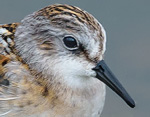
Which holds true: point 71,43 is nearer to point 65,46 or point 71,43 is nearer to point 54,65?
A: point 65,46

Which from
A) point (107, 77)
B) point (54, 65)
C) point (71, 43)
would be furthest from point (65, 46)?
point (107, 77)

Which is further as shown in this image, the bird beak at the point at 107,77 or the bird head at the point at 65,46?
the bird beak at the point at 107,77

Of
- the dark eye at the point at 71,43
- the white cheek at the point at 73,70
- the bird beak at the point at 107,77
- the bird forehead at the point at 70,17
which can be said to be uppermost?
the bird forehead at the point at 70,17

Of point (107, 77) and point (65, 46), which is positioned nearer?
point (65, 46)

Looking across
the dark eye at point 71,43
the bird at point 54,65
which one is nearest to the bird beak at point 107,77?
the bird at point 54,65

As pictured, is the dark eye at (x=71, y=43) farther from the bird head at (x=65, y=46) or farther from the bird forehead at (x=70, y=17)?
the bird forehead at (x=70, y=17)

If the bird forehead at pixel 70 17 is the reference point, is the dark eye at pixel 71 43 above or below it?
below

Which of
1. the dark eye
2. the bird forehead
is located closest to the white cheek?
the dark eye
